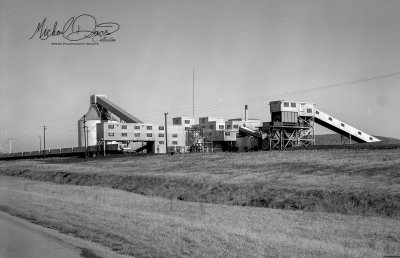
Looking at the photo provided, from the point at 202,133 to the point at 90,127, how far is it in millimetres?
38069

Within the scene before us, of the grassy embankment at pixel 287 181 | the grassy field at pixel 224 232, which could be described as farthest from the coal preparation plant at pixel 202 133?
the grassy field at pixel 224 232

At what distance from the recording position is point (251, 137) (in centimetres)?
9200

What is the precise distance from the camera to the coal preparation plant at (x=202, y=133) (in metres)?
81.6

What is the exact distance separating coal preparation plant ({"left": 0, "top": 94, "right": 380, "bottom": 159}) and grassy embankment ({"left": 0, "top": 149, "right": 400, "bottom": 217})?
77.3 feet

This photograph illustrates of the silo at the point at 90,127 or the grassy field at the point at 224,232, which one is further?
the silo at the point at 90,127

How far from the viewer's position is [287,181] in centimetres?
3319

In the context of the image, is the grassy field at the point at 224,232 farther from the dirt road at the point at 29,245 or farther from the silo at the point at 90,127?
the silo at the point at 90,127

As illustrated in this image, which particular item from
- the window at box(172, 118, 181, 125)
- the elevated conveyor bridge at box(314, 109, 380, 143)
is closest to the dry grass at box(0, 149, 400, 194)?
the elevated conveyor bridge at box(314, 109, 380, 143)

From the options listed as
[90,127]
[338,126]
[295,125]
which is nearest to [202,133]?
[295,125]

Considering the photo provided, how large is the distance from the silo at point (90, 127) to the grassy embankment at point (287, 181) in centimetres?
6892

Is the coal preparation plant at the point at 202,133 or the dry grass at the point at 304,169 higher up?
the coal preparation plant at the point at 202,133

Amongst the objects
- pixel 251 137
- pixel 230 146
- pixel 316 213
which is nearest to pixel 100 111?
pixel 230 146

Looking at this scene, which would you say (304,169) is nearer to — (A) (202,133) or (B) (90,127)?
(A) (202,133)

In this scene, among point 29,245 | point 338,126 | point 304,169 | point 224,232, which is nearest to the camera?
point 29,245
